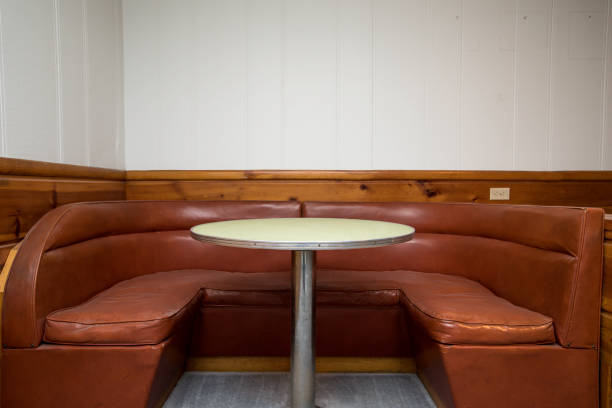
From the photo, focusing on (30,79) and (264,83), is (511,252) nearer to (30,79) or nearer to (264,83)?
(264,83)

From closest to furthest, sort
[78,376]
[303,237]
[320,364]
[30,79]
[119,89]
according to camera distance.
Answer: [303,237] → [78,376] → [30,79] → [320,364] → [119,89]

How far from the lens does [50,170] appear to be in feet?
5.57

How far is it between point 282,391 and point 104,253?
1043 millimetres

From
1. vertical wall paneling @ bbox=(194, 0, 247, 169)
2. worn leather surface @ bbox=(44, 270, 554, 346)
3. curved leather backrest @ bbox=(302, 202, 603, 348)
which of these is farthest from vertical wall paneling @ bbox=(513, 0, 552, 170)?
vertical wall paneling @ bbox=(194, 0, 247, 169)

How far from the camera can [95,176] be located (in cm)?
209

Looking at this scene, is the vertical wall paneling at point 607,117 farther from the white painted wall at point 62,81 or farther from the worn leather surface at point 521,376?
the white painted wall at point 62,81

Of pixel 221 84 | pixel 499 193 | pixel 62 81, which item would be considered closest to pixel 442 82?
pixel 499 193

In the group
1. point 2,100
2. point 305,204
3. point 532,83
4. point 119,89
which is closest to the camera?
point 2,100

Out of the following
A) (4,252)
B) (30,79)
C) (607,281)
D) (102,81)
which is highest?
(102,81)

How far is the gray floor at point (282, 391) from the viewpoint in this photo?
161 cm

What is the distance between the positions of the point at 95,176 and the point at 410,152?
1.96 metres

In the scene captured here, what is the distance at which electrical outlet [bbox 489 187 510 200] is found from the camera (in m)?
2.52

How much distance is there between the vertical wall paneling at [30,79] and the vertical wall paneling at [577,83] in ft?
9.89

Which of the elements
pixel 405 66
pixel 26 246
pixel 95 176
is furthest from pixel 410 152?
pixel 26 246
